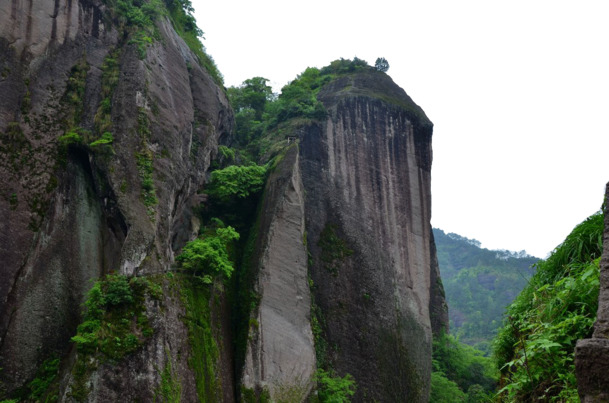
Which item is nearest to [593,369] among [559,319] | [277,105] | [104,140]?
[559,319]

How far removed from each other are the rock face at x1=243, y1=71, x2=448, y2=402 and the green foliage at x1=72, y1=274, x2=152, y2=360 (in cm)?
398

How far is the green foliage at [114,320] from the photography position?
1153cm

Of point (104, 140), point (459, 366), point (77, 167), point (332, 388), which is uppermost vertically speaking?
point (104, 140)

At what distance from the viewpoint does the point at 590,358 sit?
7.22 feet

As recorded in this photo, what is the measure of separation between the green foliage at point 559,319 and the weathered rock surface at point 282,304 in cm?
1204

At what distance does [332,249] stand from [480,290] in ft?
134

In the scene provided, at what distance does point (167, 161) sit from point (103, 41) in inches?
229

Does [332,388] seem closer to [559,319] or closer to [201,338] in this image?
[201,338]

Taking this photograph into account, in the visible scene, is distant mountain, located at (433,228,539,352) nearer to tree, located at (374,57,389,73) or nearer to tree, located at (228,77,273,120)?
tree, located at (374,57,389,73)

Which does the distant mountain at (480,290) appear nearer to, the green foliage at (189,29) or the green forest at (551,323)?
the green foliage at (189,29)

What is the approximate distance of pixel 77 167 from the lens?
15.6m

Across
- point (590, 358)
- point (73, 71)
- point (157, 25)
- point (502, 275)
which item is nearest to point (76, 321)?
point (73, 71)

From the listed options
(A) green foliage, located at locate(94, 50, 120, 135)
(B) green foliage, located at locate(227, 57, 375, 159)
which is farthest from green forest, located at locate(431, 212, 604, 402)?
(B) green foliage, located at locate(227, 57, 375, 159)

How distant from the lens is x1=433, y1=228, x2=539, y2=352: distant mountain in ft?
160
